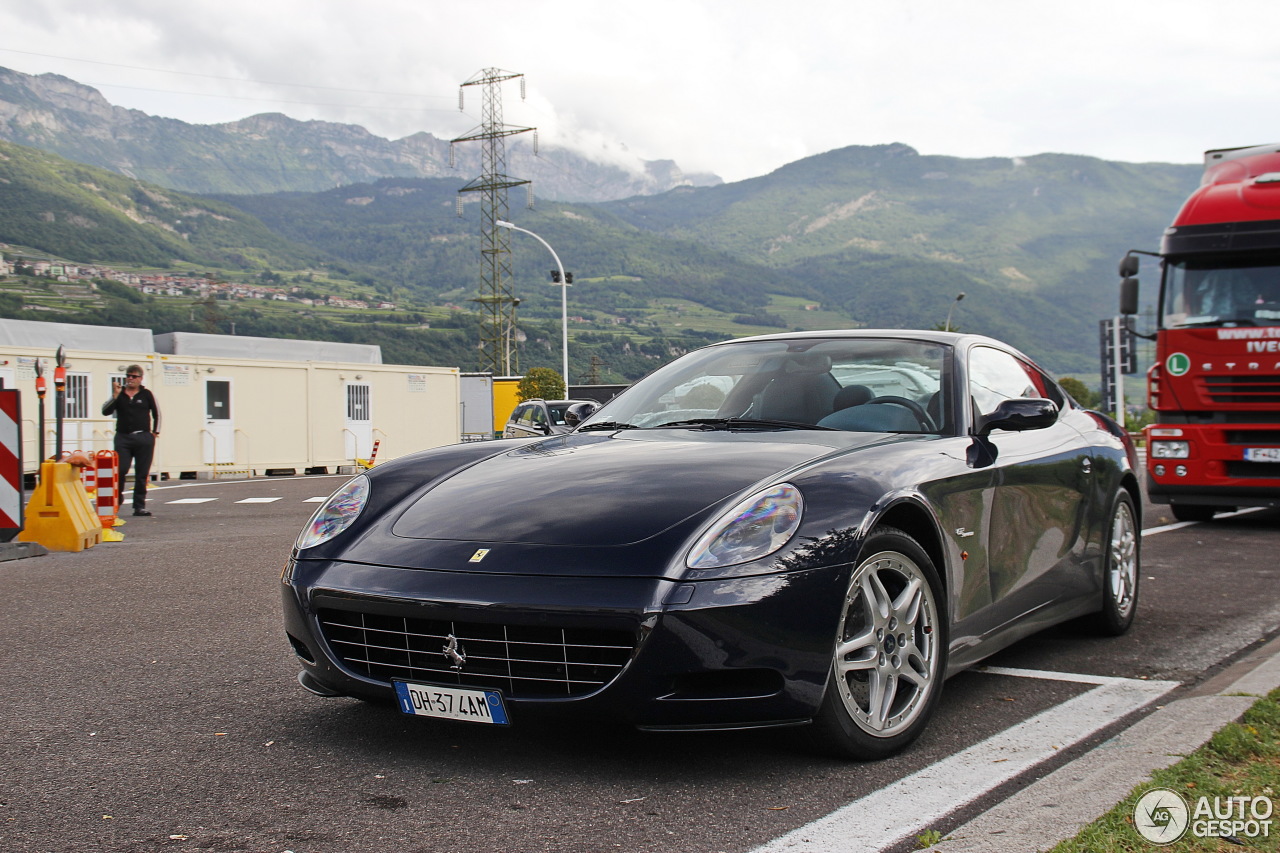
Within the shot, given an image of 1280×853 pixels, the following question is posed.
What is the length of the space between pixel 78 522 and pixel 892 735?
8.51 m

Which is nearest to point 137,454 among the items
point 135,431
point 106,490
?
point 135,431

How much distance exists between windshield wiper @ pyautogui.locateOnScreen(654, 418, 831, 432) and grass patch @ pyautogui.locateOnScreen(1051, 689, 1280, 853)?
159cm

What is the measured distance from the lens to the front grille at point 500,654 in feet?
9.86

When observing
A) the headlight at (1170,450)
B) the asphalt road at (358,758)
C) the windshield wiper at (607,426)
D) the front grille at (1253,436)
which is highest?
the windshield wiper at (607,426)

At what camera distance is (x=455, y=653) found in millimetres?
3117

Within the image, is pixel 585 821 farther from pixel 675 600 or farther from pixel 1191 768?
pixel 1191 768

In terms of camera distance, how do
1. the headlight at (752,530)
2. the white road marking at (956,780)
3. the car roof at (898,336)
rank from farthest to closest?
the car roof at (898,336) < the headlight at (752,530) < the white road marking at (956,780)

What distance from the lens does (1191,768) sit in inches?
117

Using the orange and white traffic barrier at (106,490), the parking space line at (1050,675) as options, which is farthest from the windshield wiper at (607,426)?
the orange and white traffic barrier at (106,490)

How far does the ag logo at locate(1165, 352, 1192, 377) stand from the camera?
10547 mm

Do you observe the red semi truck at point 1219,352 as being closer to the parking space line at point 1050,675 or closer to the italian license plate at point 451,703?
the parking space line at point 1050,675

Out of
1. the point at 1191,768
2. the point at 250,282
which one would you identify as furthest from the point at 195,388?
the point at 250,282

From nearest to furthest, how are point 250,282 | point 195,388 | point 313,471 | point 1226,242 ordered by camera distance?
point 1226,242, point 195,388, point 313,471, point 250,282

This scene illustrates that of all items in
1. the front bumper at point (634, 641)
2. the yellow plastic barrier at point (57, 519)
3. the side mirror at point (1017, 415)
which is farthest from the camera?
the yellow plastic barrier at point (57, 519)
